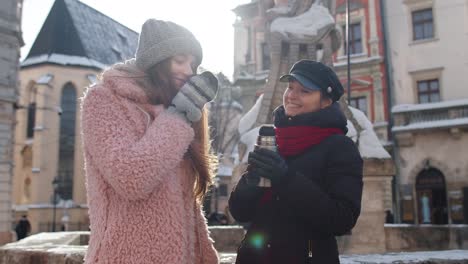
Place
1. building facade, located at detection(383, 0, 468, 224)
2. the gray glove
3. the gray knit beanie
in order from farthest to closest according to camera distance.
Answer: building facade, located at detection(383, 0, 468, 224) < the gray knit beanie < the gray glove

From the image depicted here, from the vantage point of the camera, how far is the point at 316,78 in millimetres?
2297

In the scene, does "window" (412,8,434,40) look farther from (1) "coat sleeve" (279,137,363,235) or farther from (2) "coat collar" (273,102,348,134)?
(1) "coat sleeve" (279,137,363,235)

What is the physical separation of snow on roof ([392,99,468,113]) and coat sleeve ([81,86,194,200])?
24.9 metres

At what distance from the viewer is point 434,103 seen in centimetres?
2522

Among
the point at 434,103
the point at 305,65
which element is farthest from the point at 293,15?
the point at 434,103

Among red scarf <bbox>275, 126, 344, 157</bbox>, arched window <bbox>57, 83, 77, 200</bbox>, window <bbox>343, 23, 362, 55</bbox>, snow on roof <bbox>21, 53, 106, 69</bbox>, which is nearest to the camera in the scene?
red scarf <bbox>275, 126, 344, 157</bbox>

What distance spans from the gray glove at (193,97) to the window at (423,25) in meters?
27.1

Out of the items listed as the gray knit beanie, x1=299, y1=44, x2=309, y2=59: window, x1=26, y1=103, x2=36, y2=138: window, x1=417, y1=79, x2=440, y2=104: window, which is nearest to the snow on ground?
the gray knit beanie

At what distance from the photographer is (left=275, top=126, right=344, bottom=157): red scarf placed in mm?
2207

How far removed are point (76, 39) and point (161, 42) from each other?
134 ft

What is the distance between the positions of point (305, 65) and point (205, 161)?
66 centimetres

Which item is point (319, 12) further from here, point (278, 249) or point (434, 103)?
point (434, 103)

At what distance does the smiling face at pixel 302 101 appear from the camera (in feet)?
7.58

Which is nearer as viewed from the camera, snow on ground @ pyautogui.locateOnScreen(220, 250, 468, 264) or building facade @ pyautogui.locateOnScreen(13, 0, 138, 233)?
snow on ground @ pyautogui.locateOnScreen(220, 250, 468, 264)
